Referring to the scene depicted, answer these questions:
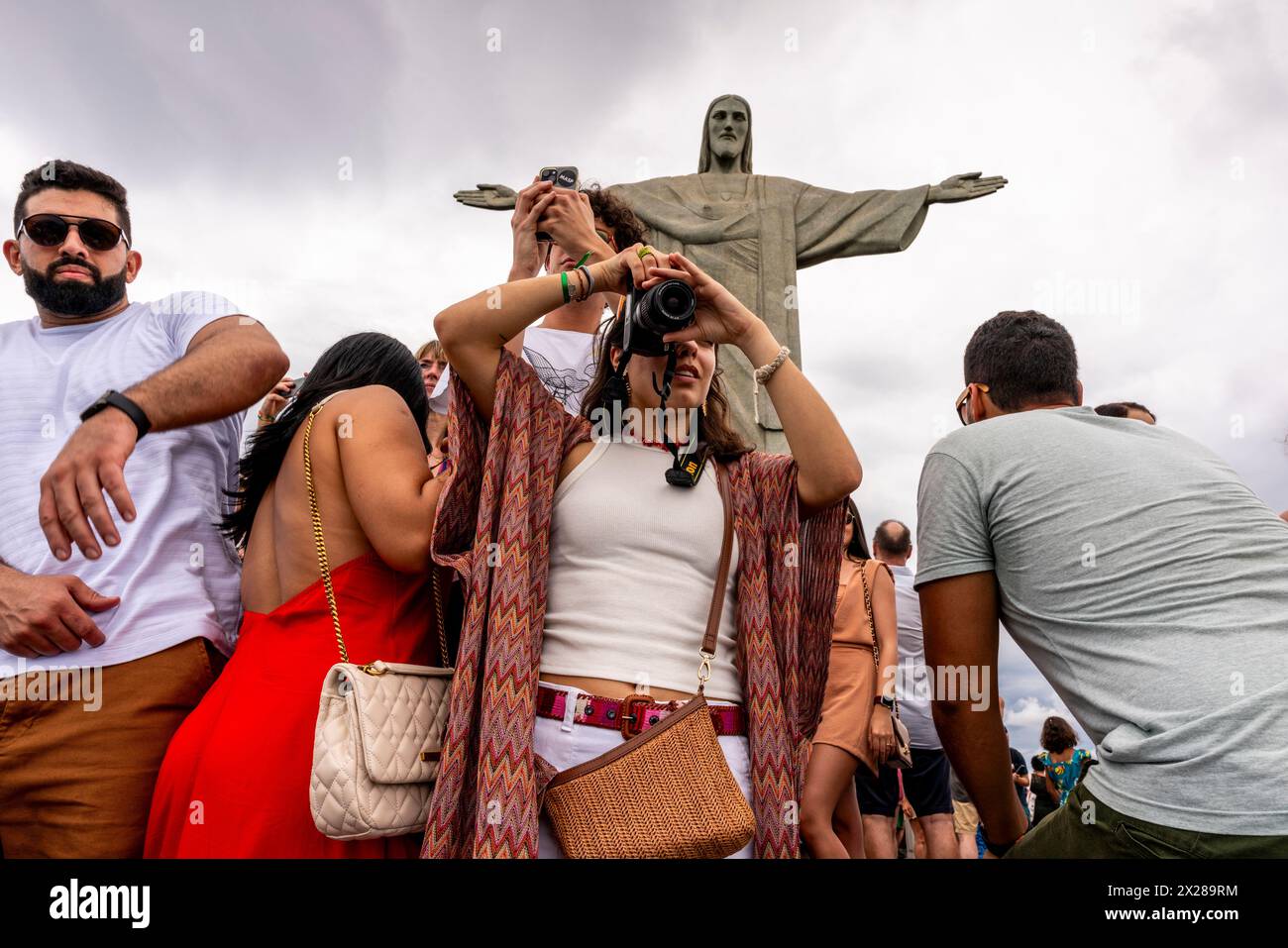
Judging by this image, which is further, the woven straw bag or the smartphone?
the smartphone

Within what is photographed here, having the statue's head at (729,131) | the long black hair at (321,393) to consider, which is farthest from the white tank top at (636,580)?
the statue's head at (729,131)

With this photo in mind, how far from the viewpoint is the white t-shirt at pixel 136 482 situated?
168 cm

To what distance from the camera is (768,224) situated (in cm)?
661

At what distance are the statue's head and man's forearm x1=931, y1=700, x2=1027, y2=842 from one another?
590 centimetres

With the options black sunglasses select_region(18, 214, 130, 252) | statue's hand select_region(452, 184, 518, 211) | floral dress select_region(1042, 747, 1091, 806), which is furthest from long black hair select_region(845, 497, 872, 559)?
statue's hand select_region(452, 184, 518, 211)

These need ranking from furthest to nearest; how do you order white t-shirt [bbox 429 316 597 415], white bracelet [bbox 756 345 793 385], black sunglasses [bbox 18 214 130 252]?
1. white t-shirt [bbox 429 316 597 415]
2. black sunglasses [bbox 18 214 130 252]
3. white bracelet [bbox 756 345 793 385]

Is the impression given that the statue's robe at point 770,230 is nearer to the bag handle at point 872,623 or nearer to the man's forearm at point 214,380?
the bag handle at point 872,623

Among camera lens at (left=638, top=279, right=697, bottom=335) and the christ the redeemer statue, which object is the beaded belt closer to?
camera lens at (left=638, top=279, right=697, bottom=335)

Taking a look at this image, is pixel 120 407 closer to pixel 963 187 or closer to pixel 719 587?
pixel 719 587

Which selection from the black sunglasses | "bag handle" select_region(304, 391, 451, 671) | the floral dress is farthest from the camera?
the floral dress

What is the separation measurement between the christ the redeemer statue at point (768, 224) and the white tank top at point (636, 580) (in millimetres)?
4559

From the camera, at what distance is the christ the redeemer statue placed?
6.43m

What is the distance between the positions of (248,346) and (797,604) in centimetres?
117
